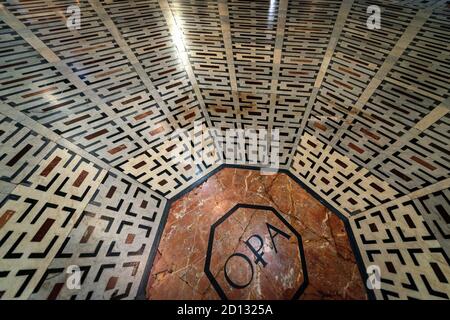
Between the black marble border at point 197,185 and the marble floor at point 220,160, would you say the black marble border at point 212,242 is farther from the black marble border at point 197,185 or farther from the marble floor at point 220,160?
the black marble border at point 197,185

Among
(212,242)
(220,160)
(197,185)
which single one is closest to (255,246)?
(212,242)

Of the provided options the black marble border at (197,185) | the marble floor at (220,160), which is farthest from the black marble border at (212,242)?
the black marble border at (197,185)

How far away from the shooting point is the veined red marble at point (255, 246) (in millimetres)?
1715

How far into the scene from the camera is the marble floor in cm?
159

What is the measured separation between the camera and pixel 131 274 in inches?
68.0

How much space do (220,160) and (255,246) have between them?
3.34 feet

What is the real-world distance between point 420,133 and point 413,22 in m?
2.55

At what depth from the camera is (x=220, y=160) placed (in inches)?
99.6

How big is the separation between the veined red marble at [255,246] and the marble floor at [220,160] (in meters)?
0.01

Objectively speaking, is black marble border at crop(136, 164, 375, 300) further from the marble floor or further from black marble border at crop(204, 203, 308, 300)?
black marble border at crop(204, 203, 308, 300)

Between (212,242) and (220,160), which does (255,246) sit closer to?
(212,242)

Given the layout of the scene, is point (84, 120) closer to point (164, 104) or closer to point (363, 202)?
point (164, 104)

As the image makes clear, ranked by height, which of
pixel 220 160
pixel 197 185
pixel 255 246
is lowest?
pixel 255 246

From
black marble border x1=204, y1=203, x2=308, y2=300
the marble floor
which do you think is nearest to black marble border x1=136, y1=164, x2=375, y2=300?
the marble floor
